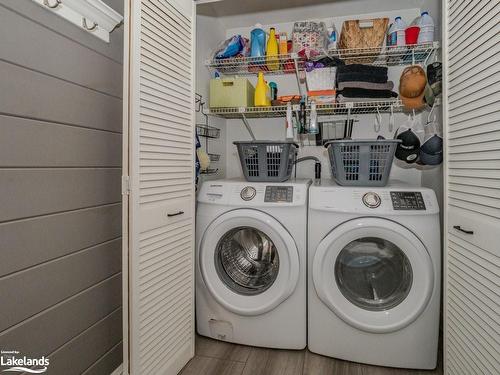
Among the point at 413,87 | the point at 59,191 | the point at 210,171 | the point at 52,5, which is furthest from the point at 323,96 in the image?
the point at 59,191

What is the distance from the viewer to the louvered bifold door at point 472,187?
1.04 m

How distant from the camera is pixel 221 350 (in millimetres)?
1816

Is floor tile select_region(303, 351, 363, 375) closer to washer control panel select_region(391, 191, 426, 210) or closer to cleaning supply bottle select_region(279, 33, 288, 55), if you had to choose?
washer control panel select_region(391, 191, 426, 210)

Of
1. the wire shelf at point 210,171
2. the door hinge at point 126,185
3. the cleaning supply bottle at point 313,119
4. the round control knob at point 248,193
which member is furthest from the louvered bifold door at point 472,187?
the wire shelf at point 210,171

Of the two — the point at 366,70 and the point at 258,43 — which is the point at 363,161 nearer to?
the point at 366,70

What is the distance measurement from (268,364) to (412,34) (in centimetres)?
225

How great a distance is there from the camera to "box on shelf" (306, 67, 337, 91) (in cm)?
206

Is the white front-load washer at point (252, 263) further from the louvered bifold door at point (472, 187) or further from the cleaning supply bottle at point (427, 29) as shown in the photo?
the cleaning supply bottle at point (427, 29)

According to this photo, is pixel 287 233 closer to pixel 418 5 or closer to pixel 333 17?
pixel 333 17

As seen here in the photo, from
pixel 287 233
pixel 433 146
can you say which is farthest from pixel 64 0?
pixel 433 146

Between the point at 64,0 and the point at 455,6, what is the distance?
5.34ft

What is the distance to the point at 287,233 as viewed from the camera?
168 centimetres

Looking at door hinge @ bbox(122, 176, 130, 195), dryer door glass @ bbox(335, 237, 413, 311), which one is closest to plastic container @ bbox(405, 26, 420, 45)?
dryer door glass @ bbox(335, 237, 413, 311)

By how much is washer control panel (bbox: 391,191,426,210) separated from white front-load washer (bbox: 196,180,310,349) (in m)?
0.48
